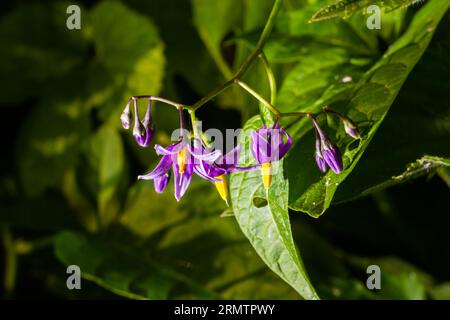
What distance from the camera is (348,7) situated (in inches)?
39.7

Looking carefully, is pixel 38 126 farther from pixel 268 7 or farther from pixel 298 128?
pixel 298 128

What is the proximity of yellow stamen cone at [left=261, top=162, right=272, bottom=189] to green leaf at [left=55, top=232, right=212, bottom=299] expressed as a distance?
0.52 m

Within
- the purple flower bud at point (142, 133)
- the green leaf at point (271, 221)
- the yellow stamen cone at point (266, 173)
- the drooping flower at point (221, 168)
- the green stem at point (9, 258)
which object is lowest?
the green leaf at point (271, 221)

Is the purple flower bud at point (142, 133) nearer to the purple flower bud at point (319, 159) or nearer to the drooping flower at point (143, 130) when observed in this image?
the drooping flower at point (143, 130)

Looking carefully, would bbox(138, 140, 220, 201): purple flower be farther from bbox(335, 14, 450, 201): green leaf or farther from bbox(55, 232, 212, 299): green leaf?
bbox(55, 232, 212, 299): green leaf

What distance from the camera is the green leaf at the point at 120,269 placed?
1.41 metres

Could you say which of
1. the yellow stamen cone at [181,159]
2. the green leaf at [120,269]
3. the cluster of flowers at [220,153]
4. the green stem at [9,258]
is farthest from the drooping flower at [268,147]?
the green stem at [9,258]

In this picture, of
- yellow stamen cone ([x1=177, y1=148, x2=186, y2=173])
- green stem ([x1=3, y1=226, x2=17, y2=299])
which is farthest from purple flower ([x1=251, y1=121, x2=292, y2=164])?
green stem ([x1=3, y1=226, x2=17, y2=299])

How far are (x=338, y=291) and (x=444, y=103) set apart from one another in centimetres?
57

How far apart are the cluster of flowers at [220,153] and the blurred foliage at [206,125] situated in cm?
4

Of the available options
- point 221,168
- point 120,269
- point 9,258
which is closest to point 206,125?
point 120,269

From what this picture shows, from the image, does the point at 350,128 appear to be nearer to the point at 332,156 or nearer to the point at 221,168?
the point at 332,156

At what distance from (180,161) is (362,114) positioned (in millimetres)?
318
